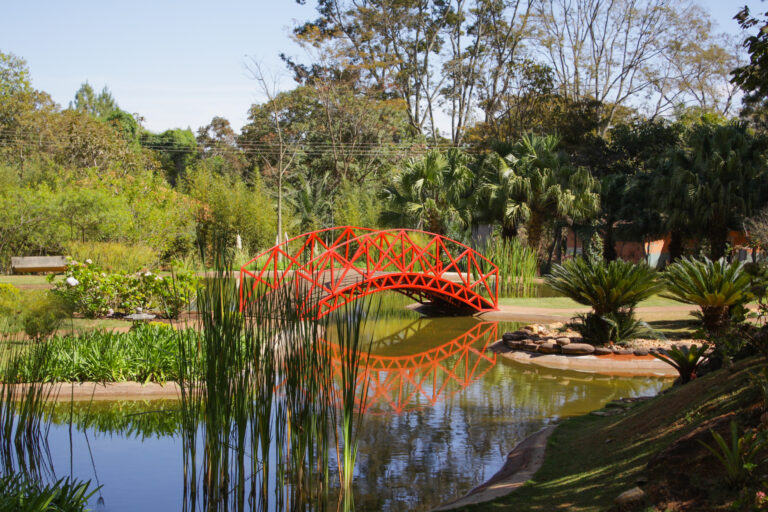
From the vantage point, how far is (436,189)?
25906 millimetres

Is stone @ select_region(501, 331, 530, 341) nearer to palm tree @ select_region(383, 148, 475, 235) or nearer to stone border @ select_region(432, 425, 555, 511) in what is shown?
stone border @ select_region(432, 425, 555, 511)

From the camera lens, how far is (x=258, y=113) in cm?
4181

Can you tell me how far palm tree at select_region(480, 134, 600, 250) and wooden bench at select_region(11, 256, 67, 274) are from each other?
1348 centimetres

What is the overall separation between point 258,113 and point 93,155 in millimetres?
11604

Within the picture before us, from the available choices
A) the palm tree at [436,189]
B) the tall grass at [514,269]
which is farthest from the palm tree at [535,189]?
the tall grass at [514,269]

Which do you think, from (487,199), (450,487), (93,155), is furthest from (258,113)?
(450,487)

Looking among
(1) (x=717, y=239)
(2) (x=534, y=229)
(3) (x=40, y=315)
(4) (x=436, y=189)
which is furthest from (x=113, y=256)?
(1) (x=717, y=239)

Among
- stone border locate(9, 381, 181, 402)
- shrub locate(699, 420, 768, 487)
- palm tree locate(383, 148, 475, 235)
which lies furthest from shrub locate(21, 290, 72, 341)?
palm tree locate(383, 148, 475, 235)

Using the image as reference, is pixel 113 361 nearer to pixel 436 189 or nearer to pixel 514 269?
pixel 514 269

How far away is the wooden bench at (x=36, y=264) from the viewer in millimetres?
19297

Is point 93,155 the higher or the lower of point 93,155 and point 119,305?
the higher

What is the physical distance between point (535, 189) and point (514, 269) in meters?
4.23

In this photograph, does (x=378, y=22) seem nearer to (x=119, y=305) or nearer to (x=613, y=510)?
(x=119, y=305)

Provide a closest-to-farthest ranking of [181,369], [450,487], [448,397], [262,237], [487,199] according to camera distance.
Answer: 1. [181,369]
2. [450,487]
3. [448,397]
4. [487,199]
5. [262,237]
